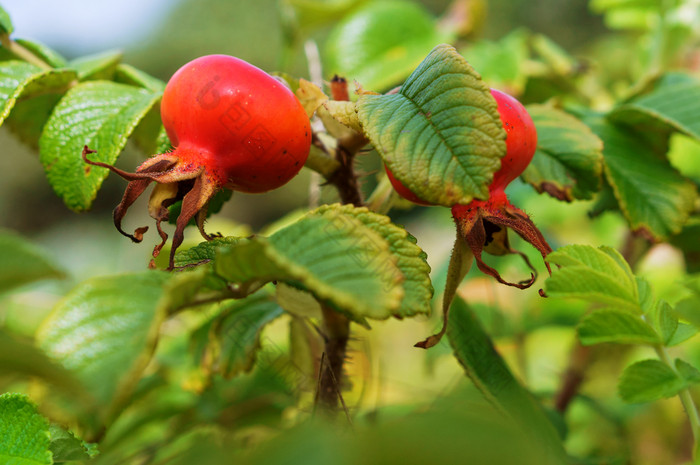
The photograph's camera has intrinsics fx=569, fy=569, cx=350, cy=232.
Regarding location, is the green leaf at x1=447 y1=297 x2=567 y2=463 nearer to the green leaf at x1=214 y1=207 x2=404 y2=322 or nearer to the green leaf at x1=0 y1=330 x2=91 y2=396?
the green leaf at x1=214 y1=207 x2=404 y2=322

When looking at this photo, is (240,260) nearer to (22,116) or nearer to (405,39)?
(22,116)

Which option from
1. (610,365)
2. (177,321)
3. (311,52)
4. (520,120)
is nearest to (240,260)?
(520,120)

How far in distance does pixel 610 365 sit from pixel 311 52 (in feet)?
3.70

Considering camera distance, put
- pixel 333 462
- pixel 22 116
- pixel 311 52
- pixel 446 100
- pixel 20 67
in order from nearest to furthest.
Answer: pixel 333 462 → pixel 446 100 → pixel 20 67 → pixel 22 116 → pixel 311 52

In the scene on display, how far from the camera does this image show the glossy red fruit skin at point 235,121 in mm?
594

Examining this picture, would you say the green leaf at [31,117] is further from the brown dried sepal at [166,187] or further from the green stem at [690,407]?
the green stem at [690,407]

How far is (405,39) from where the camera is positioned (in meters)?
1.39

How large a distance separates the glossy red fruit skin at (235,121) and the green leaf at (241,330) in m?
0.31

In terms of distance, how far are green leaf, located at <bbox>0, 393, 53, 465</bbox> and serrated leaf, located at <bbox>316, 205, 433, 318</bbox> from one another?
1.15 ft

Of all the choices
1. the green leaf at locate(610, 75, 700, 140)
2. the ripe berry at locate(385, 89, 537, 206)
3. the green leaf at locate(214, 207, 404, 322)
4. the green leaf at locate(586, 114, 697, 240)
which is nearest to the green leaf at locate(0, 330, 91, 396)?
the green leaf at locate(214, 207, 404, 322)

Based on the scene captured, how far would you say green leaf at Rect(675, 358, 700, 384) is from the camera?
22.4 inches

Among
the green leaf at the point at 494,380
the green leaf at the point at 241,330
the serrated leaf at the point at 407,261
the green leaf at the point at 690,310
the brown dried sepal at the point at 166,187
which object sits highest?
the brown dried sepal at the point at 166,187

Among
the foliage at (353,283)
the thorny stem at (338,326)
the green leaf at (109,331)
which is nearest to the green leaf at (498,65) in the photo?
the foliage at (353,283)

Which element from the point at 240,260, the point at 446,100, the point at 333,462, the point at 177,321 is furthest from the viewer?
the point at 177,321
